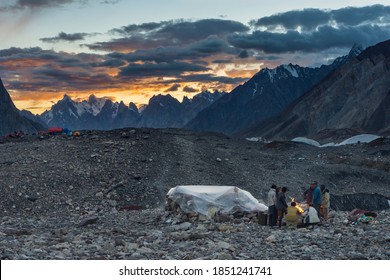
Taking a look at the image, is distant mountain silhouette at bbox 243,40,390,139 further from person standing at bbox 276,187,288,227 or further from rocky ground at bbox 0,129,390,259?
person standing at bbox 276,187,288,227

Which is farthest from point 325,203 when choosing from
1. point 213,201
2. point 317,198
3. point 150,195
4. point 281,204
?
point 150,195

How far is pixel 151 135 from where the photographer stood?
48781mm

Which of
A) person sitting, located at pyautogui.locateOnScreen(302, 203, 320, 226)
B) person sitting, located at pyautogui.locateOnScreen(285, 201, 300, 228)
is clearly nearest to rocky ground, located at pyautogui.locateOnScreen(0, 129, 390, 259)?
person sitting, located at pyautogui.locateOnScreen(302, 203, 320, 226)

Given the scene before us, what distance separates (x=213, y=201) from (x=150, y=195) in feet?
33.2

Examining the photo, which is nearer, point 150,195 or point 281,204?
point 281,204

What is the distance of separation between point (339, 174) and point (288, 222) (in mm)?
26280

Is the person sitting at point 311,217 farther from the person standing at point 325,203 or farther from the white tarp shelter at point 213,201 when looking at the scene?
the white tarp shelter at point 213,201

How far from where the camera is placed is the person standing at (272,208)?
23188 millimetres

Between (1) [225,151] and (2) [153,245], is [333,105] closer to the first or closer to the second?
(1) [225,151]

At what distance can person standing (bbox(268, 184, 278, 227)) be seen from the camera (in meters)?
23.2

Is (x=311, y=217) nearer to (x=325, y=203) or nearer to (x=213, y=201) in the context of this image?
(x=325, y=203)

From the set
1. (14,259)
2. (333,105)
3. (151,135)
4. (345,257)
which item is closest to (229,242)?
(345,257)

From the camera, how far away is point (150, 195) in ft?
115

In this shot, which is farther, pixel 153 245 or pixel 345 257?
pixel 153 245
